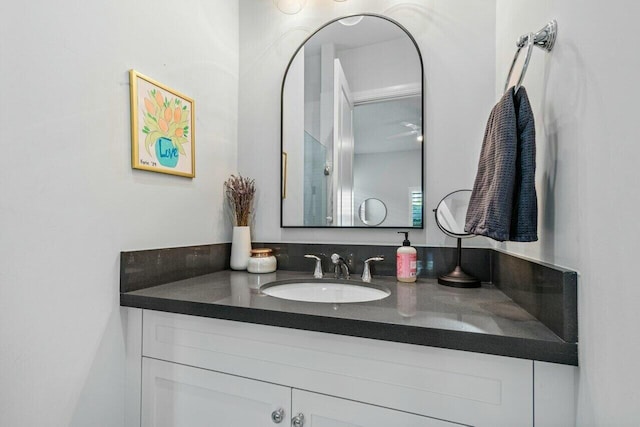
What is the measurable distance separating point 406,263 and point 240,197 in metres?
0.79

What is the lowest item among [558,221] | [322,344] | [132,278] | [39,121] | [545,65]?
[322,344]

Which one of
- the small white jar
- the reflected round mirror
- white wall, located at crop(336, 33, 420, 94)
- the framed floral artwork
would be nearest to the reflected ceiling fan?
white wall, located at crop(336, 33, 420, 94)

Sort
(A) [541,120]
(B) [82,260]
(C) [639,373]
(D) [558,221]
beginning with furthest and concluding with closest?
(B) [82,260], (A) [541,120], (D) [558,221], (C) [639,373]

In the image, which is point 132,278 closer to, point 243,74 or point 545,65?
point 243,74

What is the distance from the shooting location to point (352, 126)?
139cm

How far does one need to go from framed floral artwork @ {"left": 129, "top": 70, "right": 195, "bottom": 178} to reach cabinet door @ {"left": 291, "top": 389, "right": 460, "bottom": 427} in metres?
0.88

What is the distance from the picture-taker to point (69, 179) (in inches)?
34.2

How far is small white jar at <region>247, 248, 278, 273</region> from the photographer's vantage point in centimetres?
139

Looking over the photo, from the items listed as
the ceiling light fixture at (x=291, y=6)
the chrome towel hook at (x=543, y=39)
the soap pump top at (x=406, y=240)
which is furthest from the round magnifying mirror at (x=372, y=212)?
the ceiling light fixture at (x=291, y=6)

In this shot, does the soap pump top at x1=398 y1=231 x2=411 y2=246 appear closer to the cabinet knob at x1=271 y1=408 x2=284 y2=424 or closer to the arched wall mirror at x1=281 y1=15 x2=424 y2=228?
the arched wall mirror at x1=281 y1=15 x2=424 y2=228

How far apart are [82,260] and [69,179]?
0.23m

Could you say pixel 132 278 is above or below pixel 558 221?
below

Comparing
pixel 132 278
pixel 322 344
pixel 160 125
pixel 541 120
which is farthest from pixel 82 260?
pixel 541 120

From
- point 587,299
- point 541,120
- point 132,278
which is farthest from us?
point 132,278
